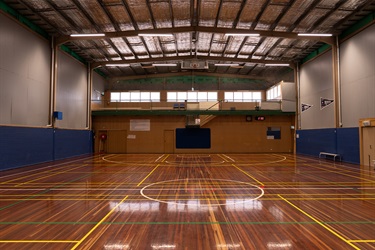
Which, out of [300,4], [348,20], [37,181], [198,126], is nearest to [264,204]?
[37,181]

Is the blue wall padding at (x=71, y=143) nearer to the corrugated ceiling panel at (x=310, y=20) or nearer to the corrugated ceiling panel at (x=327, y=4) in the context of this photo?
the corrugated ceiling panel at (x=310, y=20)

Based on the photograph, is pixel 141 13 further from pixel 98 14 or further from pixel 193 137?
pixel 193 137

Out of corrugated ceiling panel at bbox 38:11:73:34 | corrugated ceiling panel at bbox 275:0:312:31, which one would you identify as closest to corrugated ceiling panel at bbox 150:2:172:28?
corrugated ceiling panel at bbox 38:11:73:34

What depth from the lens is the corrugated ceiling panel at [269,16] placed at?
1468 centimetres

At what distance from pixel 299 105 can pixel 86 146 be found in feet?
64.4

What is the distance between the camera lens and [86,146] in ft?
75.4

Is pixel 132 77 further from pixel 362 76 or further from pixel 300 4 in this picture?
→ pixel 362 76

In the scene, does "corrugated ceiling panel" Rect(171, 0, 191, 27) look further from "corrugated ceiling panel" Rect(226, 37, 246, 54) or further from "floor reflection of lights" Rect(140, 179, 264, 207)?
"floor reflection of lights" Rect(140, 179, 264, 207)

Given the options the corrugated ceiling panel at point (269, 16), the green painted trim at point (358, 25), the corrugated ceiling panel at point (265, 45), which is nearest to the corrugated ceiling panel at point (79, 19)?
the corrugated ceiling panel at point (269, 16)

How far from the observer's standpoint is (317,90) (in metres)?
19.9

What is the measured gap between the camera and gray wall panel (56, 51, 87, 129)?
18.5 m

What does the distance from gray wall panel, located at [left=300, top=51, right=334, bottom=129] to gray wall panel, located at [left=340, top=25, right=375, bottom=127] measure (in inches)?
60.0

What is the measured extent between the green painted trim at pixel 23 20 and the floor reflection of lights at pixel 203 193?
1208 centimetres

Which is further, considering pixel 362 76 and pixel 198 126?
pixel 198 126
